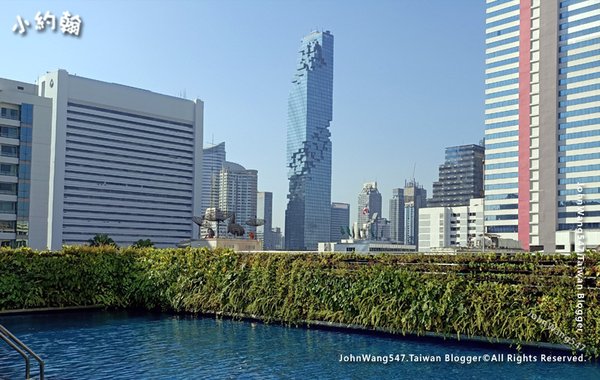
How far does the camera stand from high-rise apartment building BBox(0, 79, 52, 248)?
224ft

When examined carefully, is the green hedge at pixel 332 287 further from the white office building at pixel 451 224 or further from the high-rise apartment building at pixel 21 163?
the white office building at pixel 451 224

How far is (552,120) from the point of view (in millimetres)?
88062

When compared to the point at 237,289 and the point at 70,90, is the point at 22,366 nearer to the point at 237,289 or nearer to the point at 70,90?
the point at 237,289

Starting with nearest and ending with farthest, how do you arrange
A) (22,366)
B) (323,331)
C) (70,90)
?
1. (22,366)
2. (323,331)
3. (70,90)

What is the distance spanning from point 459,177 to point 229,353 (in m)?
184

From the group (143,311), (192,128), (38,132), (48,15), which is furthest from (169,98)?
(48,15)

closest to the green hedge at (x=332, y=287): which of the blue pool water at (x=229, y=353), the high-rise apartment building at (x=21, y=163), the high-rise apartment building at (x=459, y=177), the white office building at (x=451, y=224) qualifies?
the blue pool water at (x=229, y=353)

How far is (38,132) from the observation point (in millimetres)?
70312

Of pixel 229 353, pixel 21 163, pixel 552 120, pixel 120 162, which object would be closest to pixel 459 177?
A: pixel 552 120

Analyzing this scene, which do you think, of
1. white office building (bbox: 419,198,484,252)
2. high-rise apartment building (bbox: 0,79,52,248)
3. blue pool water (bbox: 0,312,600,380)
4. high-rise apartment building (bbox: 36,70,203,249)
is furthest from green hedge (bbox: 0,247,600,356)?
white office building (bbox: 419,198,484,252)

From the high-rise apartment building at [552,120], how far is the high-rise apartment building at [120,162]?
62839 mm

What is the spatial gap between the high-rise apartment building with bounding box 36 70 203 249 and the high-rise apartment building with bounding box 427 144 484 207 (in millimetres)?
93238

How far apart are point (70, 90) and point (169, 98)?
70.8ft

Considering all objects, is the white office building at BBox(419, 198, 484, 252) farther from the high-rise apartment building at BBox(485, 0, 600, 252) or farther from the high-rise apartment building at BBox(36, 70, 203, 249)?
the high-rise apartment building at BBox(36, 70, 203, 249)
